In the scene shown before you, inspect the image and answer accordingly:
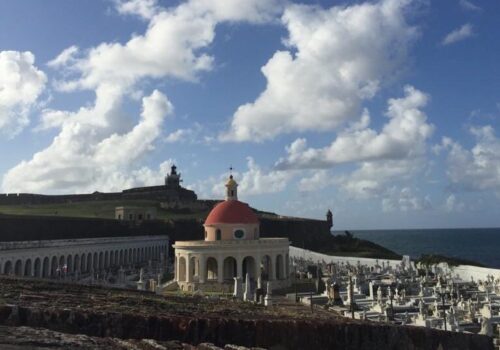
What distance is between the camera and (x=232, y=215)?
4300cm

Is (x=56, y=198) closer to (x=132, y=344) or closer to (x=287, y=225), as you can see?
(x=287, y=225)

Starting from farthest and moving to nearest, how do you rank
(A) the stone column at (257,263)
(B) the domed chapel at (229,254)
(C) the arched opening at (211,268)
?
1. (C) the arched opening at (211,268)
2. (A) the stone column at (257,263)
3. (B) the domed chapel at (229,254)

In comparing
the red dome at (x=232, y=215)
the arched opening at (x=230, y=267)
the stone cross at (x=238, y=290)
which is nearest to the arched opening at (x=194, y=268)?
the arched opening at (x=230, y=267)

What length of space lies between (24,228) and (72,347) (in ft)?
192

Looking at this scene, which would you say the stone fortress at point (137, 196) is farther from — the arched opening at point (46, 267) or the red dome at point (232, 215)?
the red dome at point (232, 215)

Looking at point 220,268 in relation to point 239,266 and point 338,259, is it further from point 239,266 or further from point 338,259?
point 338,259

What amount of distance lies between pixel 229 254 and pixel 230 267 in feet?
8.75

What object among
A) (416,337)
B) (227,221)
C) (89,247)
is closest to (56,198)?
(89,247)

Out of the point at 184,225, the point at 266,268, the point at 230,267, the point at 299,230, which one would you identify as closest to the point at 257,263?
the point at 230,267

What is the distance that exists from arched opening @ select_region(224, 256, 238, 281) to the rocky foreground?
22.9 m

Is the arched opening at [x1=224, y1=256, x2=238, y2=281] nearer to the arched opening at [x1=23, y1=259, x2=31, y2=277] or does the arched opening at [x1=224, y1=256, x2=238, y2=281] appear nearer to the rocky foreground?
the arched opening at [x1=23, y1=259, x2=31, y2=277]

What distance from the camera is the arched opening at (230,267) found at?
140 ft

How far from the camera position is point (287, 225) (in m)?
88.8

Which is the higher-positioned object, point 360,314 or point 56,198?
point 56,198
